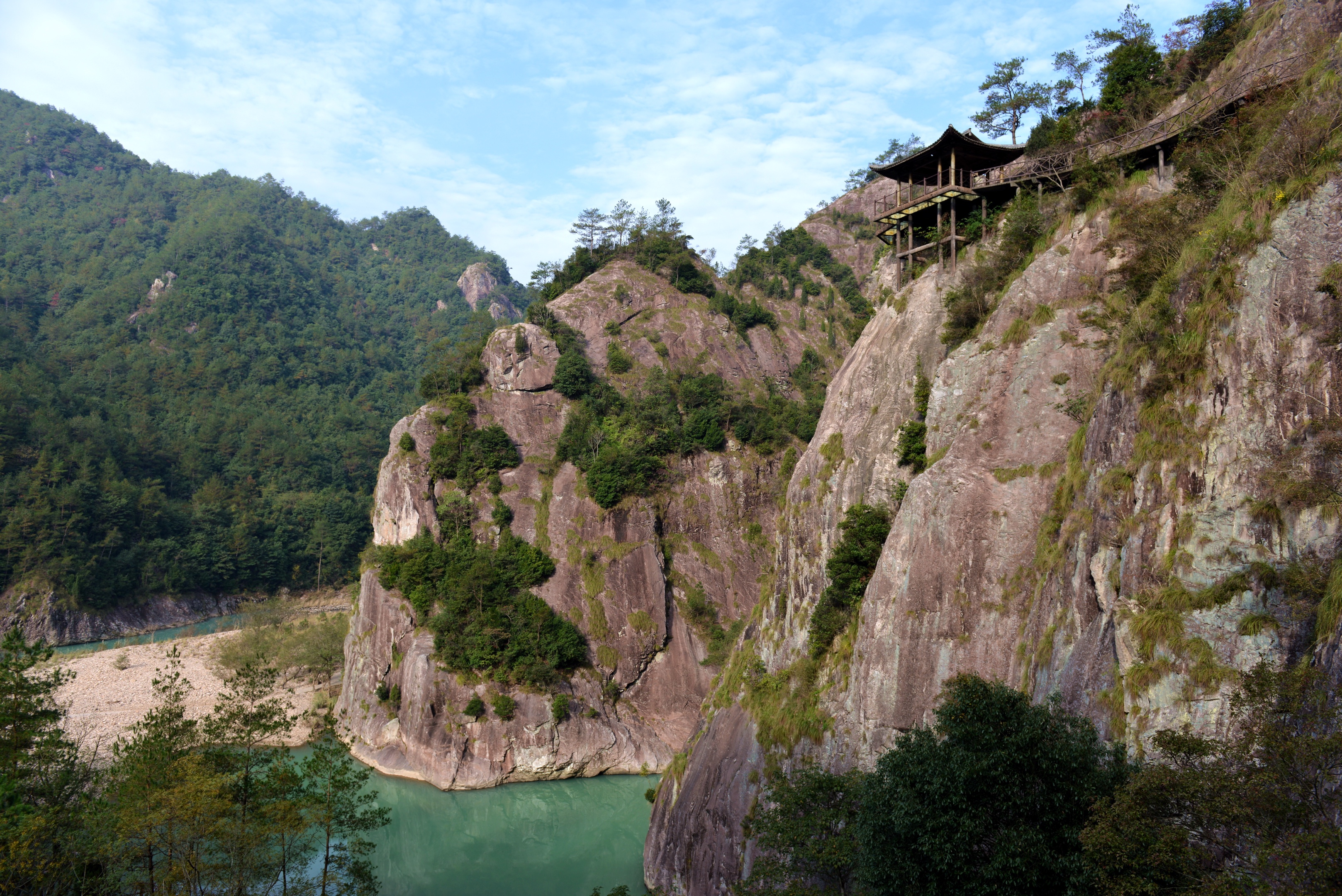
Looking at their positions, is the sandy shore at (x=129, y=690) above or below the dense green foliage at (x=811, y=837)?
below

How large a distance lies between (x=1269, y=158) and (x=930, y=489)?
985 centimetres

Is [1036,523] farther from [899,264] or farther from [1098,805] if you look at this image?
[899,264]

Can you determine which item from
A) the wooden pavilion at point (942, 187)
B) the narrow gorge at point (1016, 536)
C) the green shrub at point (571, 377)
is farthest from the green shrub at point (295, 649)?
the wooden pavilion at point (942, 187)

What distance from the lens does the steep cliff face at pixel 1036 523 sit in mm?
12695

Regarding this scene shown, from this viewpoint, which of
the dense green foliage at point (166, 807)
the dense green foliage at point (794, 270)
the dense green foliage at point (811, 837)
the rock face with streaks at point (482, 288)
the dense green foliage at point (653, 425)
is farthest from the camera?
the rock face with streaks at point (482, 288)

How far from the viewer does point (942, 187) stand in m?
26.6

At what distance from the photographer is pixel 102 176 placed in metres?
147

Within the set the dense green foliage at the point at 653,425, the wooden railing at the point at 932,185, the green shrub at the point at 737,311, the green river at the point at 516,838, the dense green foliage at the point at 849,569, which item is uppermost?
the green shrub at the point at 737,311

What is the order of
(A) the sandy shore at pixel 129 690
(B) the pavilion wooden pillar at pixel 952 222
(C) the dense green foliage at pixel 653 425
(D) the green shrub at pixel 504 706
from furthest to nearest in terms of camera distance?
(A) the sandy shore at pixel 129 690 → (C) the dense green foliage at pixel 653 425 → (D) the green shrub at pixel 504 706 → (B) the pavilion wooden pillar at pixel 952 222

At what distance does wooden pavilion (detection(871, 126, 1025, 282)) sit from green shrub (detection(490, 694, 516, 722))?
26.2 m

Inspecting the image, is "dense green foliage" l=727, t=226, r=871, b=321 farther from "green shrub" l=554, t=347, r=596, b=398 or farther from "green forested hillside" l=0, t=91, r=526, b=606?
"green forested hillside" l=0, t=91, r=526, b=606

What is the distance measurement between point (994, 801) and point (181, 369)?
10950 centimetres

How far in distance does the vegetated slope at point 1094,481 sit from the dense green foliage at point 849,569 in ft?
2.17

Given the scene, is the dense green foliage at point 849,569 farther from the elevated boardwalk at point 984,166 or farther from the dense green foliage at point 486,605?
the dense green foliage at point 486,605
